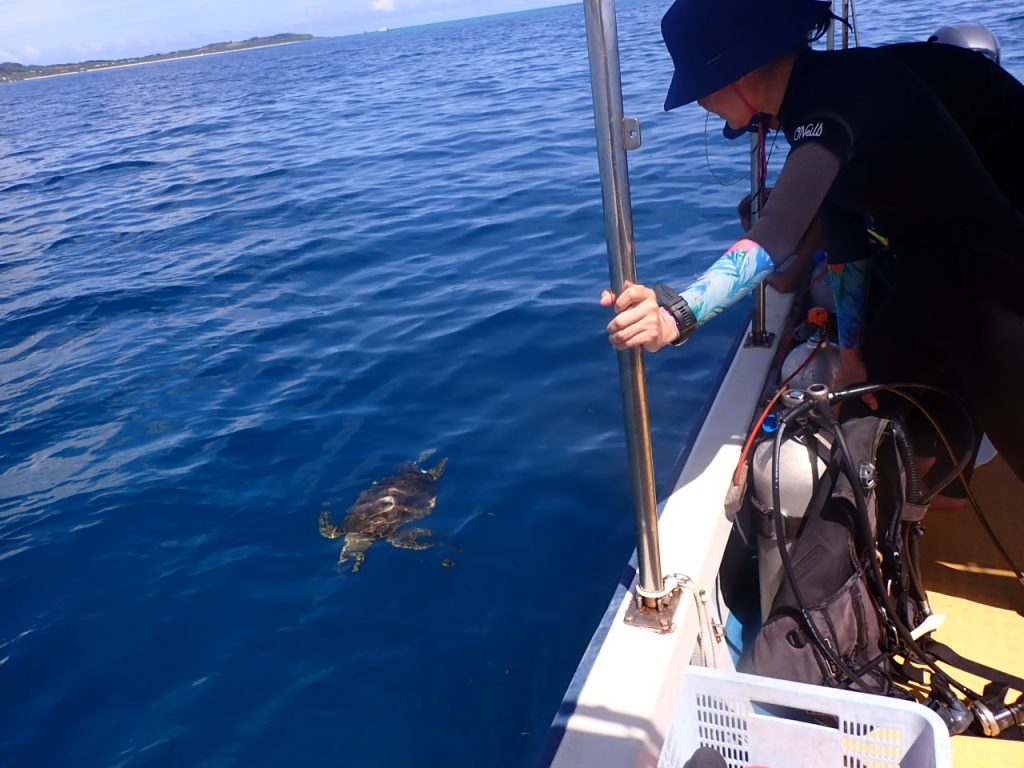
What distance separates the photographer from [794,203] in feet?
5.15

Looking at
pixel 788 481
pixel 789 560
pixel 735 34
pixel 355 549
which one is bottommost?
pixel 355 549

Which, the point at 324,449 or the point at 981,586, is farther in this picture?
the point at 324,449

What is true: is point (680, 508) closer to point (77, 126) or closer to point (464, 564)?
point (464, 564)

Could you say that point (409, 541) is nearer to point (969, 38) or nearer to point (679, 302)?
point (679, 302)

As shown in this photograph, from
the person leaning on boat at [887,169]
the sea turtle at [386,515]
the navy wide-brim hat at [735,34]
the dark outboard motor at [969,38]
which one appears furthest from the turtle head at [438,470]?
the dark outboard motor at [969,38]

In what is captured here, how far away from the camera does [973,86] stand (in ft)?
6.42

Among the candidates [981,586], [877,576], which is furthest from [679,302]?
[981,586]

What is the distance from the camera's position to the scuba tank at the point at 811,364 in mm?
2697

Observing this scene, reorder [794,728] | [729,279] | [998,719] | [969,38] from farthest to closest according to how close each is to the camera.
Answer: [969,38] → [998,719] → [794,728] → [729,279]

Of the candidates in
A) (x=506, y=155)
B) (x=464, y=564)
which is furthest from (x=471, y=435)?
(x=506, y=155)

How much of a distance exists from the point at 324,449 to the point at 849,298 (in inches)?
121

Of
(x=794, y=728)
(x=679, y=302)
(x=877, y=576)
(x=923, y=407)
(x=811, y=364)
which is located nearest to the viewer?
(x=679, y=302)

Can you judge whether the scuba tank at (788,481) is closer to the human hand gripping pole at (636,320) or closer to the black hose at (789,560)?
the black hose at (789,560)

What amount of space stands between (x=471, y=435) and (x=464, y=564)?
1.09 m
